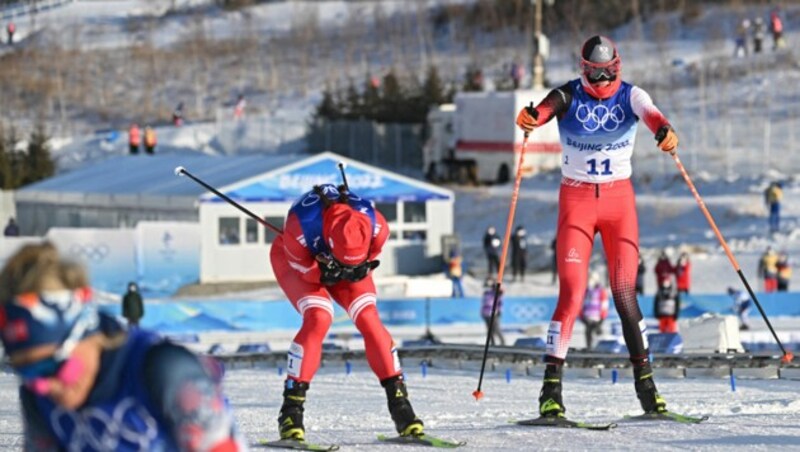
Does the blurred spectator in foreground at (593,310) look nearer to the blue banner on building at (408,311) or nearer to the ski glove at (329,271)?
the blue banner on building at (408,311)

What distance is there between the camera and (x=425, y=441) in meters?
8.74

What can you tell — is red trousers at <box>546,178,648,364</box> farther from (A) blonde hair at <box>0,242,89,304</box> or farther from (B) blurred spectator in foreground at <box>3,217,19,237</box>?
(B) blurred spectator in foreground at <box>3,217,19,237</box>

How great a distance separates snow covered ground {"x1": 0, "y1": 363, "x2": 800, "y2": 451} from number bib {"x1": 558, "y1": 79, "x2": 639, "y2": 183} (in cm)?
140

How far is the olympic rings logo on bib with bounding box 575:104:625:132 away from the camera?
9516 millimetres

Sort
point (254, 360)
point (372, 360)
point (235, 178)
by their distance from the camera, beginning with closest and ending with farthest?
point (372, 360) < point (254, 360) < point (235, 178)

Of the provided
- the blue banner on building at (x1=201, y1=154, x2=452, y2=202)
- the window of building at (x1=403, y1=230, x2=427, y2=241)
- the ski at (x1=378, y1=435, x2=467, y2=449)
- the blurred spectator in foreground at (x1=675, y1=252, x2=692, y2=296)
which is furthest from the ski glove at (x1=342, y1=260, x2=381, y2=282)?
the window of building at (x1=403, y1=230, x2=427, y2=241)

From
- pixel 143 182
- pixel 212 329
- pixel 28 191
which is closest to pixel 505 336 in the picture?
pixel 212 329

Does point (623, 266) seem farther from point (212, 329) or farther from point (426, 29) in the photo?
point (426, 29)

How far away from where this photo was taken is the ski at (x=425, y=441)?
8.62 m

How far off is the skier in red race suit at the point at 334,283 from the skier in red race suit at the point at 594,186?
1.06 metres

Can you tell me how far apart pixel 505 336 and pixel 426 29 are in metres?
66.4

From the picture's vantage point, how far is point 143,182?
43.8 m

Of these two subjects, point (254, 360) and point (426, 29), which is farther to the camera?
point (426, 29)

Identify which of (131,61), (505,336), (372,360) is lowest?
(505,336)
